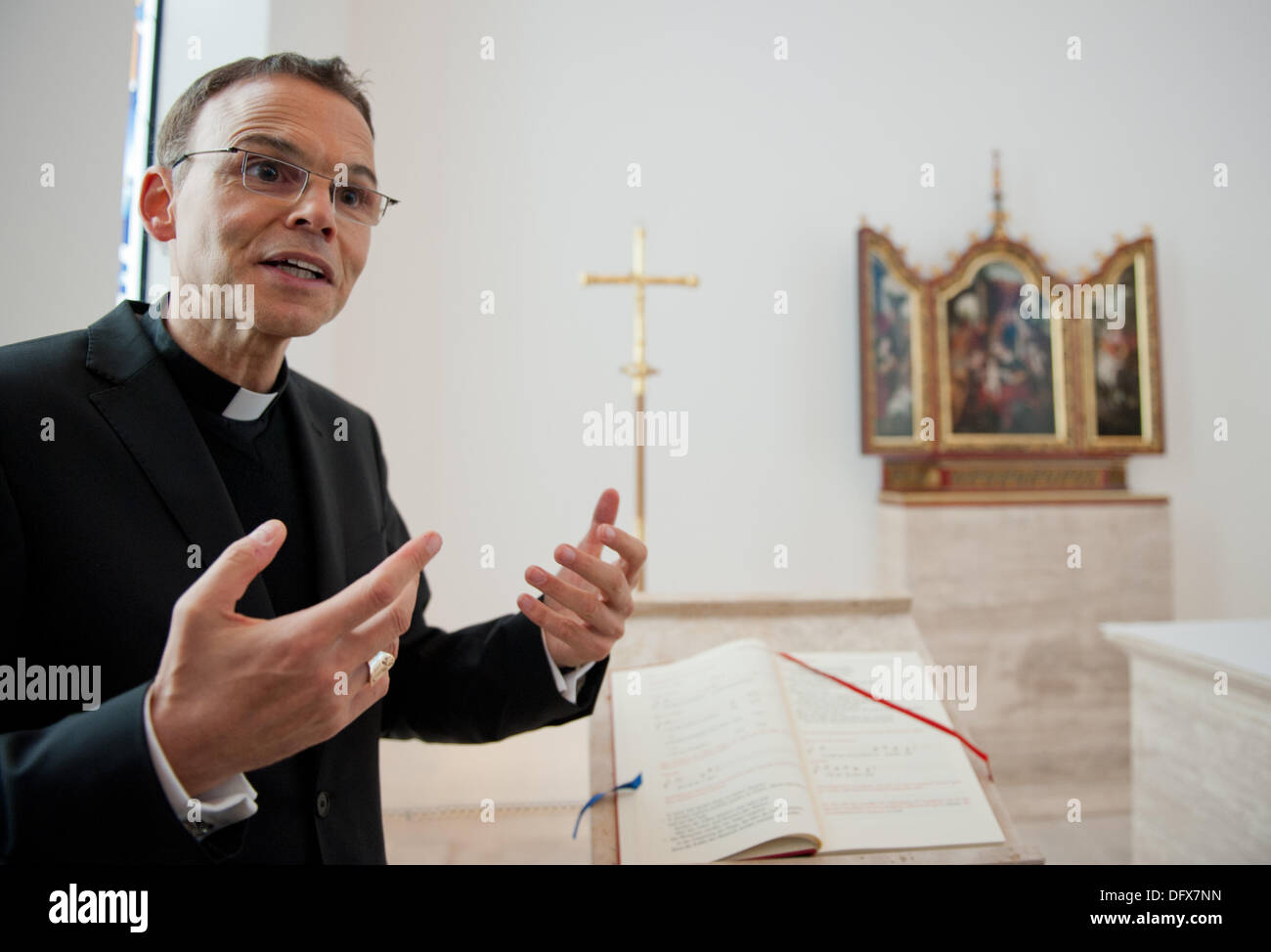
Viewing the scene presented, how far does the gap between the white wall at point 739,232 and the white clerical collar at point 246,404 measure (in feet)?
8.61

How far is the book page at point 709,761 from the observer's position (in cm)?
102

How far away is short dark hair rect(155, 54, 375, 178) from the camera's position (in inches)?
41.4

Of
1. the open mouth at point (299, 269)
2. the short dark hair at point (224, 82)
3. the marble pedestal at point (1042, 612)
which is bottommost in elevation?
the marble pedestal at point (1042, 612)

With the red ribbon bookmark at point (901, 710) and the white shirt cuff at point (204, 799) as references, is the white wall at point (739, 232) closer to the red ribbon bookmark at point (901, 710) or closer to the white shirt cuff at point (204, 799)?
the red ribbon bookmark at point (901, 710)

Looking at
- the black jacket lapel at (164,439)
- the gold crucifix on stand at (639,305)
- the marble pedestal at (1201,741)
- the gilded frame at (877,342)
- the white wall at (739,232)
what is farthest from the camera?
the gilded frame at (877,342)

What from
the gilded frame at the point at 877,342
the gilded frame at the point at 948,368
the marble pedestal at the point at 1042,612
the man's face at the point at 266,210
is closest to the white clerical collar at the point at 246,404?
the man's face at the point at 266,210

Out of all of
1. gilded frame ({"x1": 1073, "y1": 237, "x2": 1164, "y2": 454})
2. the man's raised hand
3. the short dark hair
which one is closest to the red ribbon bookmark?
the man's raised hand

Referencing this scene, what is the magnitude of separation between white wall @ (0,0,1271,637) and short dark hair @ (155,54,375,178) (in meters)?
2.58

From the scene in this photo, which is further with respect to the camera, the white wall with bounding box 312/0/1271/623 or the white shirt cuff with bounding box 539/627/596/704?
the white wall with bounding box 312/0/1271/623

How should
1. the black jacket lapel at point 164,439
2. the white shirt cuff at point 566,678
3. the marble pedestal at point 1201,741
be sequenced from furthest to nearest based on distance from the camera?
1. the marble pedestal at point 1201,741
2. the white shirt cuff at point 566,678
3. the black jacket lapel at point 164,439

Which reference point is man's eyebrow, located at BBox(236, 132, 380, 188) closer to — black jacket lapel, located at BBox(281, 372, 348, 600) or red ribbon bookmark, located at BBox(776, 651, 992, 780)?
black jacket lapel, located at BBox(281, 372, 348, 600)

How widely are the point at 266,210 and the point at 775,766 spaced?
1.08m

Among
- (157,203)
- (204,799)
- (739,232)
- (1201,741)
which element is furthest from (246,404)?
(739,232)
